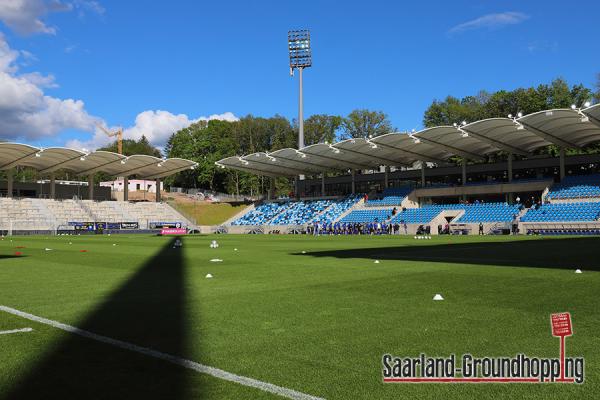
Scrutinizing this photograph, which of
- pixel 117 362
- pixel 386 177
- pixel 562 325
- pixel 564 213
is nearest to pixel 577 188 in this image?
pixel 564 213

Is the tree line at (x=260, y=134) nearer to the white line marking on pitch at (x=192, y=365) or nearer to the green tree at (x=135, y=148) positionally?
the green tree at (x=135, y=148)

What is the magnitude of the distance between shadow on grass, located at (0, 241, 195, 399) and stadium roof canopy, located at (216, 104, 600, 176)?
1697 inches

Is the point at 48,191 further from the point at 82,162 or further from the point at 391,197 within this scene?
the point at 391,197

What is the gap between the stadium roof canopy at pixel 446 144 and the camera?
47531 mm

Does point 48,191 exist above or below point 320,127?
below

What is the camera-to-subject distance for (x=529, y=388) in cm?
486

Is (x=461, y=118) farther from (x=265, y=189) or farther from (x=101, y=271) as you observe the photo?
(x=101, y=271)

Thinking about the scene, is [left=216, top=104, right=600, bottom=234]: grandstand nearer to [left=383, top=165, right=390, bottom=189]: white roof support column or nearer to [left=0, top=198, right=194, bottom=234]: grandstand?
[left=383, top=165, right=390, bottom=189]: white roof support column

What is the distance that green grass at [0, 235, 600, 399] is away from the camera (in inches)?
197

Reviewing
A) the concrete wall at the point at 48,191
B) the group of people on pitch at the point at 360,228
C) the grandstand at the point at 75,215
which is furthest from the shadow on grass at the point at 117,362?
the concrete wall at the point at 48,191

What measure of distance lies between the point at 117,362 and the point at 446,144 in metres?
55.1

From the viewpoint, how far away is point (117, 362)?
5.94 metres

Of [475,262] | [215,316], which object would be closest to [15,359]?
[215,316]

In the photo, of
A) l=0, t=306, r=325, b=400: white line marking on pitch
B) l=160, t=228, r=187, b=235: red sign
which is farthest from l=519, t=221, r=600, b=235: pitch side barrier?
l=0, t=306, r=325, b=400: white line marking on pitch
